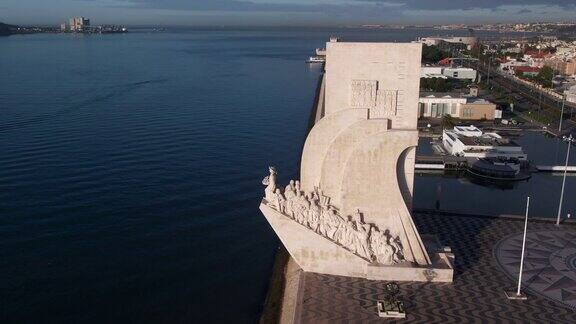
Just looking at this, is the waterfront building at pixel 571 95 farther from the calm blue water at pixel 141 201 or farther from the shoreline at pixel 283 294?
the shoreline at pixel 283 294

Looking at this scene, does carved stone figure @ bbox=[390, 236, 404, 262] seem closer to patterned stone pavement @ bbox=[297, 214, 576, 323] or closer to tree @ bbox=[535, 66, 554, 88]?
patterned stone pavement @ bbox=[297, 214, 576, 323]

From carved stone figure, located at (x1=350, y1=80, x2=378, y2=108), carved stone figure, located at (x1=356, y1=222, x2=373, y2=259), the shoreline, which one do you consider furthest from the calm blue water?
carved stone figure, located at (x1=350, y1=80, x2=378, y2=108)

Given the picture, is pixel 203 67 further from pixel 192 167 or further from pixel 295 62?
pixel 192 167

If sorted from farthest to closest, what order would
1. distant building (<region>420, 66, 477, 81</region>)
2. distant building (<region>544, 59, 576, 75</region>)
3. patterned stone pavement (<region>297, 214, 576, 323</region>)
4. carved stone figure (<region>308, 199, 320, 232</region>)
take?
distant building (<region>544, 59, 576, 75</region>)
distant building (<region>420, 66, 477, 81</region>)
carved stone figure (<region>308, 199, 320, 232</region>)
patterned stone pavement (<region>297, 214, 576, 323</region>)

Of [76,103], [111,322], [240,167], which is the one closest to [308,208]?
[111,322]

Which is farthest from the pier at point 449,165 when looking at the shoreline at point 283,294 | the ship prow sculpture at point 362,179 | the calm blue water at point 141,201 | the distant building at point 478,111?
the ship prow sculpture at point 362,179

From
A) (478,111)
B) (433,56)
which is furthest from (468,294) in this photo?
(433,56)
